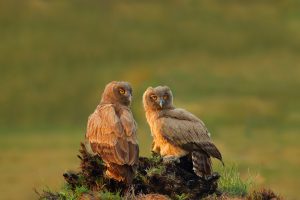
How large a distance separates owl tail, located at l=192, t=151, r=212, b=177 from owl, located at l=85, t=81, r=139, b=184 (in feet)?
4.73

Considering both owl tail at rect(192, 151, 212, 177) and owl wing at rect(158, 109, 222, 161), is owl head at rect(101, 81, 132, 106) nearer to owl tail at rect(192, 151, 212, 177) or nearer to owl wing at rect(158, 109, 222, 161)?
owl wing at rect(158, 109, 222, 161)

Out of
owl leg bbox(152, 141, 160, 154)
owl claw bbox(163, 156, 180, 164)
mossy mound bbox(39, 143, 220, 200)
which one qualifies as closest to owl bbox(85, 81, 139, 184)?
mossy mound bbox(39, 143, 220, 200)

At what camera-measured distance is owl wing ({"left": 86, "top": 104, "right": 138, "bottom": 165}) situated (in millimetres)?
17131

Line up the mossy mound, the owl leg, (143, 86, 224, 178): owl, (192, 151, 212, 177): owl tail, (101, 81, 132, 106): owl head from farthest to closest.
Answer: the owl leg → (143, 86, 224, 178): owl → (101, 81, 132, 106): owl head → (192, 151, 212, 177): owl tail → the mossy mound

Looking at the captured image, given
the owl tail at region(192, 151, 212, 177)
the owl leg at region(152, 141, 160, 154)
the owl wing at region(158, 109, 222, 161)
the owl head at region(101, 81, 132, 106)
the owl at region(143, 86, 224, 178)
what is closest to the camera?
the owl tail at region(192, 151, 212, 177)

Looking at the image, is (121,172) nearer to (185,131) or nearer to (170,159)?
(170,159)

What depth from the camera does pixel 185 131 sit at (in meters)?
19.0

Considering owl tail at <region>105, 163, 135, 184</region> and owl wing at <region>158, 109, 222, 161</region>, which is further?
owl wing at <region>158, 109, 222, 161</region>

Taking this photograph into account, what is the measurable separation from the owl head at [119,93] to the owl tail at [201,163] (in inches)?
63.5

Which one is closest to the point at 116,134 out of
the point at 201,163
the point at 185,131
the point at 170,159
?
the point at 170,159

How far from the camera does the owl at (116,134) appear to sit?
17.2 metres

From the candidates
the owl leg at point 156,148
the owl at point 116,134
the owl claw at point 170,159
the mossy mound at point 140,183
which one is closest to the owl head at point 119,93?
the owl at point 116,134

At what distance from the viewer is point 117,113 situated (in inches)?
711

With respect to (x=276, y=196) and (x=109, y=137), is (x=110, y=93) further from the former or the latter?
(x=276, y=196)
